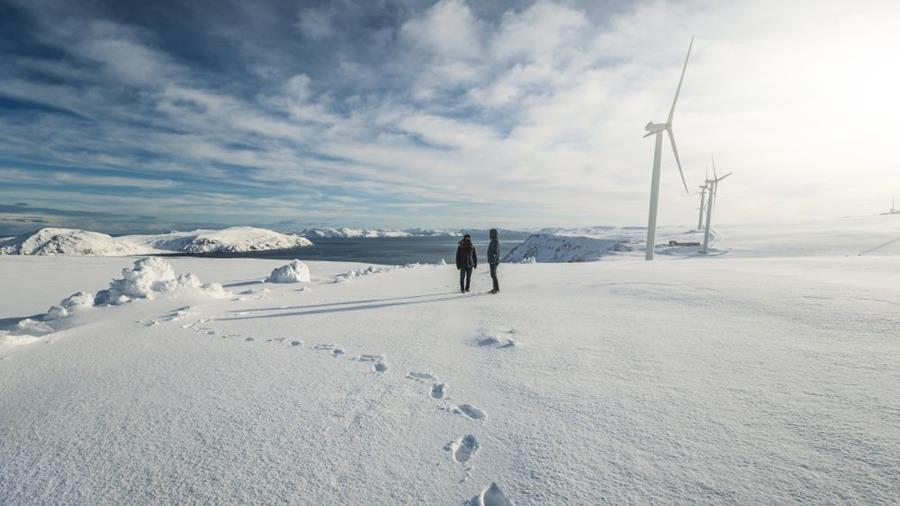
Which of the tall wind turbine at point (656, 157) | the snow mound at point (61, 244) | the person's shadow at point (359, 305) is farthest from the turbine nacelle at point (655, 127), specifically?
the snow mound at point (61, 244)

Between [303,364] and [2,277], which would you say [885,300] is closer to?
[303,364]

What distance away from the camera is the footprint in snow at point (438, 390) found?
3874 mm

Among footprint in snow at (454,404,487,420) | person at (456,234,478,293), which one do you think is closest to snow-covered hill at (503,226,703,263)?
person at (456,234,478,293)

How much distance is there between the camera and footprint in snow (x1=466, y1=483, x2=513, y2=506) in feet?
7.78

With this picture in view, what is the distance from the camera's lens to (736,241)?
58750 mm

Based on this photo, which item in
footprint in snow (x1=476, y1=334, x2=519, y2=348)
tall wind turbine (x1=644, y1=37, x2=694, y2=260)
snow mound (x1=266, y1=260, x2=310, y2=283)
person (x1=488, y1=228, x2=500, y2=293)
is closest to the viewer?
footprint in snow (x1=476, y1=334, x2=519, y2=348)

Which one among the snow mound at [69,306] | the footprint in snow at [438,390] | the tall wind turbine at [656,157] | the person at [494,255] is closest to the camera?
the footprint in snow at [438,390]

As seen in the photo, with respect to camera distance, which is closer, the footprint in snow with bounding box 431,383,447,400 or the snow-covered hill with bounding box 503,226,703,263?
the footprint in snow with bounding box 431,383,447,400

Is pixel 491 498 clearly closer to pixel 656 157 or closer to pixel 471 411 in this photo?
pixel 471 411

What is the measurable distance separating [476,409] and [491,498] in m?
1.12

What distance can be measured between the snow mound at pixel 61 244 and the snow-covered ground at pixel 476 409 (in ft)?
655

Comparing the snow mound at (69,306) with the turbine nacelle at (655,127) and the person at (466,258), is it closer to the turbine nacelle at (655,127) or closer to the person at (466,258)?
the person at (466,258)

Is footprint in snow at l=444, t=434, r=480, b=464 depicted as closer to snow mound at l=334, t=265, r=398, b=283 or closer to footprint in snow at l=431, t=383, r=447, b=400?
footprint in snow at l=431, t=383, r=447, b=400

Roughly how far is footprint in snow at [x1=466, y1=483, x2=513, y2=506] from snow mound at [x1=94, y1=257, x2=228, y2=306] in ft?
34.5
